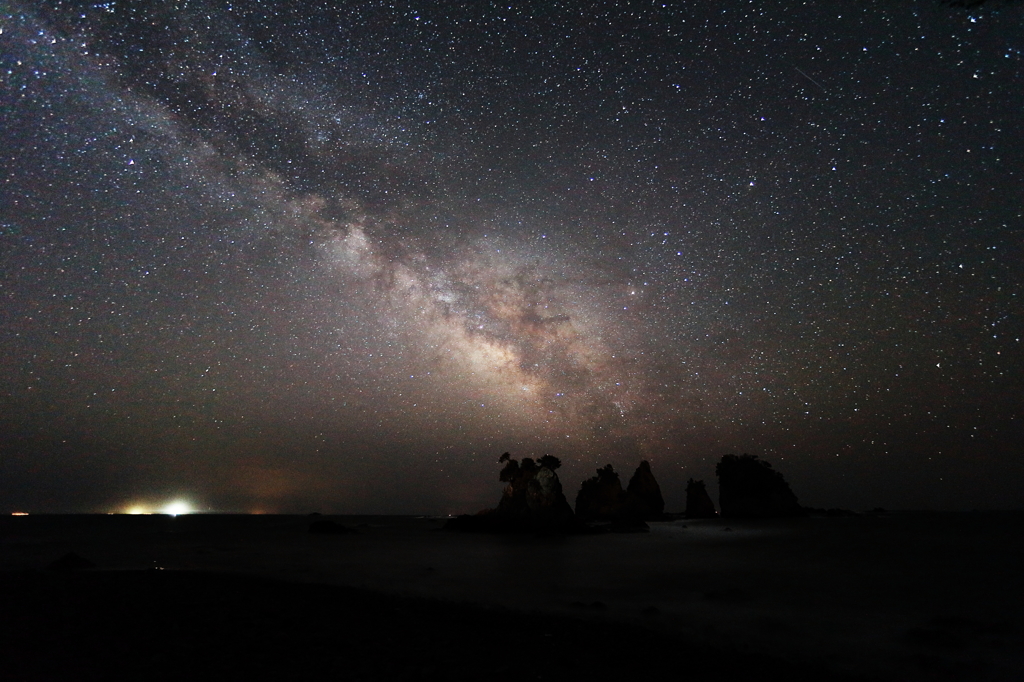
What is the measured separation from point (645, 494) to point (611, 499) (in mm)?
10540

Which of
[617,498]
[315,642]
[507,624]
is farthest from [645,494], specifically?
[315,642]

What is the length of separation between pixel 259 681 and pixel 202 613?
6016 mm

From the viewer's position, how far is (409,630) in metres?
11.9

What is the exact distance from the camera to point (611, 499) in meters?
103

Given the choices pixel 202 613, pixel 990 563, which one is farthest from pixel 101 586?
pixel 990 563

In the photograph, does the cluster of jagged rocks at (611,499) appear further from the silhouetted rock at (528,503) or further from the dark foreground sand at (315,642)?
the dark foreground sand at (315,642)

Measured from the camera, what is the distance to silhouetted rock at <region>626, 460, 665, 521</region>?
350 ft

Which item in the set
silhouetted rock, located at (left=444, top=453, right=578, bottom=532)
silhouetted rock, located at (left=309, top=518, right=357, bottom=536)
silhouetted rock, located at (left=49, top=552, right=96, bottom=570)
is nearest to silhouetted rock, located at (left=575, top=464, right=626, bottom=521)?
silhouetted rock, located at (left=444, top=453, right=578, bottom=532)

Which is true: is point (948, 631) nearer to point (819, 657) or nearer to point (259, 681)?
point (819, 657)

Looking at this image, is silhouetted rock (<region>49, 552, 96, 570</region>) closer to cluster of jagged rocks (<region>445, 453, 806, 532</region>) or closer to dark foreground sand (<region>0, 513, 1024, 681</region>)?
dark foreground sand (<region>0, 513, 1024, 681</region>)

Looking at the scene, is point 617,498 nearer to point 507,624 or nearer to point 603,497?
point 603,497

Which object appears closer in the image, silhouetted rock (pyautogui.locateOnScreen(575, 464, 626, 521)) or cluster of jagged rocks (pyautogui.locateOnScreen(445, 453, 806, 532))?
cluster of jagged rocks (pyautogui.locateOnScreen(445, 453, 806, 532))

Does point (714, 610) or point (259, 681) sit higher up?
point (259, 681)

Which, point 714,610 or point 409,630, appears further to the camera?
point 714,610
